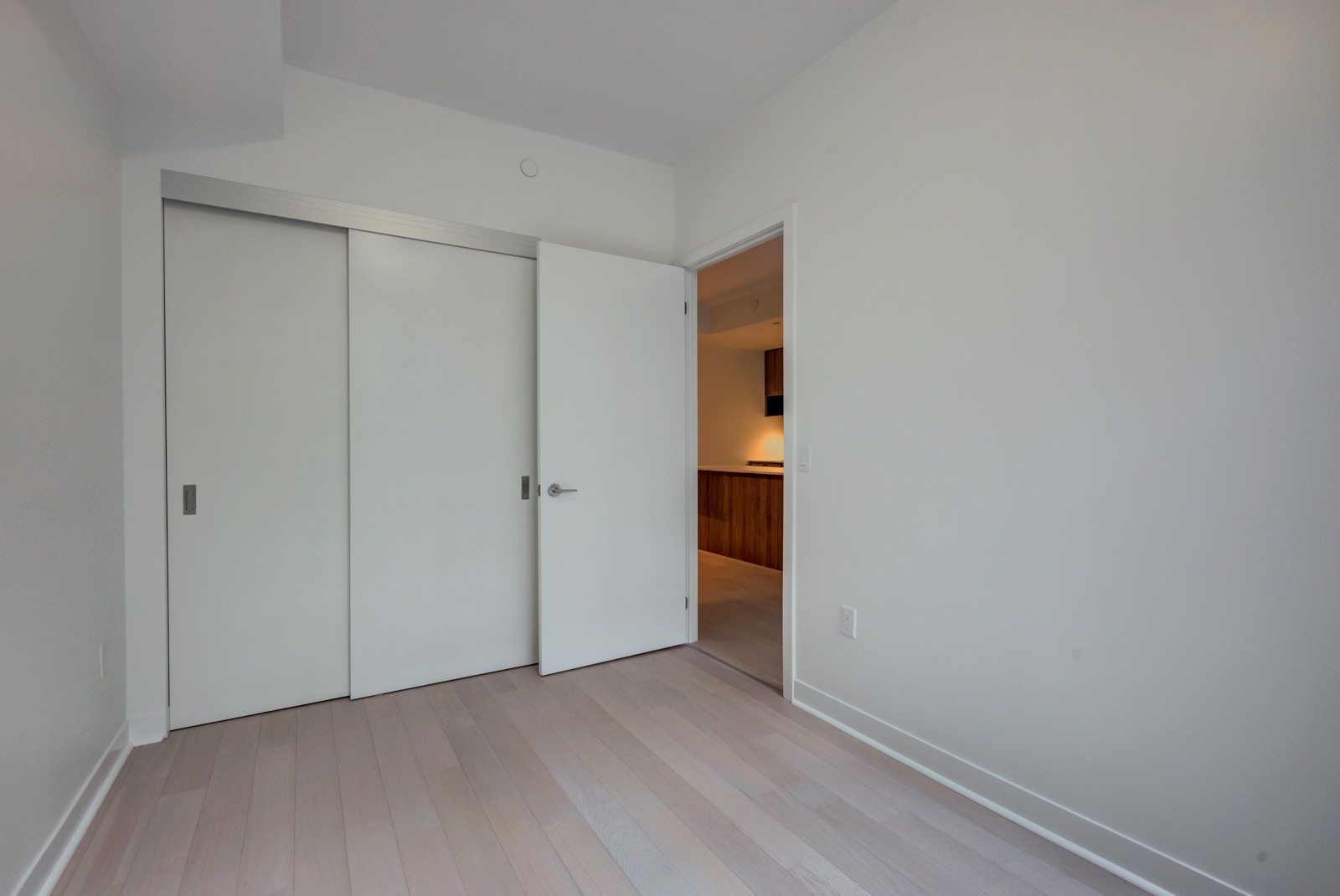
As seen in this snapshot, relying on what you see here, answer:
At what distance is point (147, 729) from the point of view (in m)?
2.27

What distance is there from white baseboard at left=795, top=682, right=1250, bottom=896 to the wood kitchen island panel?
125 inches

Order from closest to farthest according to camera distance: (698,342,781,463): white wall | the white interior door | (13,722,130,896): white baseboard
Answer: (13,722,130,896): white baseboard → the white interior door → (698,342,781,463): white wall

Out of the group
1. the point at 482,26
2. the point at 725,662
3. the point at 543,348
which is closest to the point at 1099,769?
the point at 725,662

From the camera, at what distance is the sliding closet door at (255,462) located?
235 centimetres

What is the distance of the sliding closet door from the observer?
2.35 metres

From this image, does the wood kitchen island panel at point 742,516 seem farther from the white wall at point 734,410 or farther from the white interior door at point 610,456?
the white interior door at point 610,456

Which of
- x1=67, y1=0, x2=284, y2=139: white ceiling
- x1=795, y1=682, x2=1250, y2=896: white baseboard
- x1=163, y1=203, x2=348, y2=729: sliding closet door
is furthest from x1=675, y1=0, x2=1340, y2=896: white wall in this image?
x1=163, y1=203, x2=348, y2=729: sliding closet door

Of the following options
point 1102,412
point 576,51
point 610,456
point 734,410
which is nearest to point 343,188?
point 576,51

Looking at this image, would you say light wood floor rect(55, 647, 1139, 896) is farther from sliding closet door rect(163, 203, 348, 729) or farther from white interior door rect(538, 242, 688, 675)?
white interior door rect(538, 242, 688, 675)

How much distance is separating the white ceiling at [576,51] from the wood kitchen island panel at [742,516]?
343 cm

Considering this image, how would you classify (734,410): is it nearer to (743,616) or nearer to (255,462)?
(743,616)

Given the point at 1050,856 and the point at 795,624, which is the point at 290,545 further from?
the point at 1050,856

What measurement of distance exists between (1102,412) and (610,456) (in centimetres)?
205

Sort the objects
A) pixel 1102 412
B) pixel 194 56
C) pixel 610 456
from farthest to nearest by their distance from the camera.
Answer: pixel 610 456 < pixel 194 56 < pixel 1102 412
